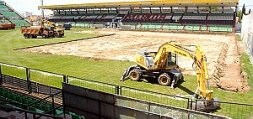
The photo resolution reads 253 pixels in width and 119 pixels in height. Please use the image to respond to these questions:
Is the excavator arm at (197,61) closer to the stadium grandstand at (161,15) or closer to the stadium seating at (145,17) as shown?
the stadium grandstand at (161,15)

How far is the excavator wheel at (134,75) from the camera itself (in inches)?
701

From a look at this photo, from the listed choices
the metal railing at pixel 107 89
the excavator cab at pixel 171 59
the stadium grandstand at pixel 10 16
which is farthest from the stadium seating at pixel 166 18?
the metal railing at pixel 107 89

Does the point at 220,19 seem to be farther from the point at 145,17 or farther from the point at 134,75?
the point at 134,75

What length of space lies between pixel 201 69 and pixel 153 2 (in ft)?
198

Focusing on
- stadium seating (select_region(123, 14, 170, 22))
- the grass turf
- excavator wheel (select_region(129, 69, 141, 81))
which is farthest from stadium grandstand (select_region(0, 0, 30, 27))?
excavator wheel (select_region(129, 69, 141, 81))

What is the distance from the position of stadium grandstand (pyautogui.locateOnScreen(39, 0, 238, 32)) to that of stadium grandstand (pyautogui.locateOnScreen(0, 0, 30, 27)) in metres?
13.2

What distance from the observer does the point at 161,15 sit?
247 ft

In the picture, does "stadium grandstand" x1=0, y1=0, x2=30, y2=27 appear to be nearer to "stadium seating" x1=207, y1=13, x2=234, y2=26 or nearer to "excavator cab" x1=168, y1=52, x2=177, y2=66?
"stadium seating" x1=207, y1=13, x2=234, y2=26

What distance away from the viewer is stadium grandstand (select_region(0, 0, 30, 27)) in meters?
76.2

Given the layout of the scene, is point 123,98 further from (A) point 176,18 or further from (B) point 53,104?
(A) point 176,18

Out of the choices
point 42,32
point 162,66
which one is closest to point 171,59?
point 162,66

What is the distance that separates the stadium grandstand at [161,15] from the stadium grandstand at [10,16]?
43.4 feet

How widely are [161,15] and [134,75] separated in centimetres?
5933

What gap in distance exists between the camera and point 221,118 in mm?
8797
